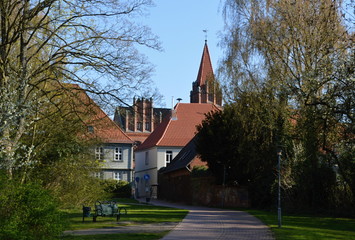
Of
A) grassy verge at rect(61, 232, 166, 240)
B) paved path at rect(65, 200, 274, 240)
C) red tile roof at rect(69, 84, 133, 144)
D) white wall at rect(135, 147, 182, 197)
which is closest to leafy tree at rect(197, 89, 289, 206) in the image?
paved path at rect(65, 200, 274, 240)

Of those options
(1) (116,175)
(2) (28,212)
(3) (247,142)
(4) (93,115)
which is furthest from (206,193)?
(1) (116,175)

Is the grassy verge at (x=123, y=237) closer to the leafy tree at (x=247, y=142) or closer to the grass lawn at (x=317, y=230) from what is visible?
the grass lawn at (x=317, y=230)

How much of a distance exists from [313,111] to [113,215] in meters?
10.7

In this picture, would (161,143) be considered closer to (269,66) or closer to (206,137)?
(206,137)

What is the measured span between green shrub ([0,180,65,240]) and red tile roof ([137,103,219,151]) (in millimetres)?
56253

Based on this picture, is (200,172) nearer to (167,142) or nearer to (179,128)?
(167,142)

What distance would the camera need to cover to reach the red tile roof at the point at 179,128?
7038 cm

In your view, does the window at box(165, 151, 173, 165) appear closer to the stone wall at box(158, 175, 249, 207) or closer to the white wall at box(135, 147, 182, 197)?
the white wall at box(135, 147, 182, 197)

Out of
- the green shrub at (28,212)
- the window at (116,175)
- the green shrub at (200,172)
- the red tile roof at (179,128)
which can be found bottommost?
the green shrub at (28,212)

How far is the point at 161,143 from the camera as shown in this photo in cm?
6981

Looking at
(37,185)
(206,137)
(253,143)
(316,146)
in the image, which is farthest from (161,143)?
(37,185)

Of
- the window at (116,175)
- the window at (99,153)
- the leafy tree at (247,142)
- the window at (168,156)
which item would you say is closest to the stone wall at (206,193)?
the leafy tree at (247,142)

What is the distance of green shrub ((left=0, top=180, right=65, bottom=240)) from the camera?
12.5 m

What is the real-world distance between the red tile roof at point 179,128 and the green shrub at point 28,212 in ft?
185
